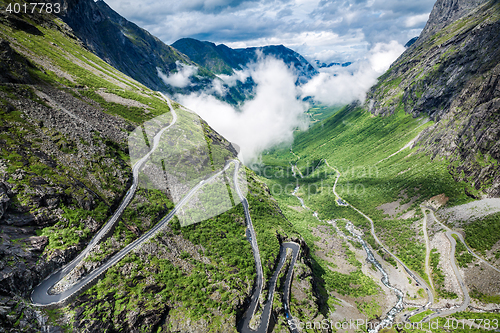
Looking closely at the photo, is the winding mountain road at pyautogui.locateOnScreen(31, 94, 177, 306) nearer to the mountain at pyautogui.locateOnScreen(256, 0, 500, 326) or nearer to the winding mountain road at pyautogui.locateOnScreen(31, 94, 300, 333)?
the winding mountain road at pyautogui.locateOnScreen(31, 94, 300, 333)

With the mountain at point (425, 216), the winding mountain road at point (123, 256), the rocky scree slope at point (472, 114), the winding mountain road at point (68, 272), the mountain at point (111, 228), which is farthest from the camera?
the rocky scree slope at point (472, 114)

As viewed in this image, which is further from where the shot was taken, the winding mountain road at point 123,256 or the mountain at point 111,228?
the mountain at point 111,228

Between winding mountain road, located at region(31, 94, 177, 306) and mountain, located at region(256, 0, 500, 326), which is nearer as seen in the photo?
winding mountain road, located at region(31, 94, 177, 306)

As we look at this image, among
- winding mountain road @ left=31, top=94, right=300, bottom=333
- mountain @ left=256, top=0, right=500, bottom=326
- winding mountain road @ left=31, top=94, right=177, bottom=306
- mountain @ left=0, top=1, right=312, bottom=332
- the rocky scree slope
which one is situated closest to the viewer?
winding mountain road @ left=31, top=94, right=177, bottom=306

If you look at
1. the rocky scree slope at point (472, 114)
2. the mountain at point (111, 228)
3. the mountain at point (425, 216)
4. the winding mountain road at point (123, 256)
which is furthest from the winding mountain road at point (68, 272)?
the rocky scree slope at point (472, 114)

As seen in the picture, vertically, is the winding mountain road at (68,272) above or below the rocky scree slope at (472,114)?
below

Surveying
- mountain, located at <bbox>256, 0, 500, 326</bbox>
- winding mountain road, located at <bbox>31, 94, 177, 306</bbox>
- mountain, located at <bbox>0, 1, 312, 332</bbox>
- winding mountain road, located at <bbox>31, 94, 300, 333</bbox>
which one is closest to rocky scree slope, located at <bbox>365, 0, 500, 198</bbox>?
mountain, located at <bbox>256, 0, 500, 326</bbox>

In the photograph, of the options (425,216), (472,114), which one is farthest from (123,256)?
(472,114)

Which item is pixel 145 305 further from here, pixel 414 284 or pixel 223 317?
pixel 414 284

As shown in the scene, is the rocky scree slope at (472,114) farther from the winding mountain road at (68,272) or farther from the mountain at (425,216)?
the winding mountain road at (68,272)

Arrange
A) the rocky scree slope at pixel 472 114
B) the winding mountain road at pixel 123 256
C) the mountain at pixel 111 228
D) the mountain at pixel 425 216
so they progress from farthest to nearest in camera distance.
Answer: the rocky scree slope at pixel 472 114 < the mountain at pixel 425 216 < the mountain at pixel 111 228 < the winding mountain road at pixel 123 256

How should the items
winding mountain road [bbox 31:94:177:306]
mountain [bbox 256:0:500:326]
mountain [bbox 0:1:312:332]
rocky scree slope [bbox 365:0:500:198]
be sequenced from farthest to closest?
1. rocky scree slope [bbox 365:0:500:198]
2. mountain [bbox 256:0:500:326]
3. mountain [bbox 0:1:312:332]
4. winding mountain road [bbox 31:94:177:306]

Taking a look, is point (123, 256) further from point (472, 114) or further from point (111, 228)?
point (472, 114)

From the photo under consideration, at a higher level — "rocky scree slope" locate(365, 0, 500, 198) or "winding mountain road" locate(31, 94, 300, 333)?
"rocky scree slope" locate(365, 0, 500, 198)
